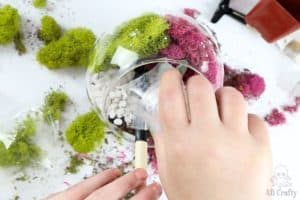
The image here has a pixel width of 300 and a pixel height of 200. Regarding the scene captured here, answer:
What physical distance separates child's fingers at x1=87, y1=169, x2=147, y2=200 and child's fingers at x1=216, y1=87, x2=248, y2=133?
0.51 ft

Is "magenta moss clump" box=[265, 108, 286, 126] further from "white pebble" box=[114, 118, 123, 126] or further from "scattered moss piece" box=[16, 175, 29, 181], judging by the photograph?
"scattered moss piece" box=[16, 175, 29, 181]

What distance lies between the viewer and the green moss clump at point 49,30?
778 mm

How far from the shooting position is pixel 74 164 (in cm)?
78

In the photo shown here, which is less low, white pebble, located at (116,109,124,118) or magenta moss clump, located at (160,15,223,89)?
magenta moss clump, located at (160,15,223,89)

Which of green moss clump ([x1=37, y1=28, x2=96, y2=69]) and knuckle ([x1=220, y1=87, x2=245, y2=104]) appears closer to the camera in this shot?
knuckle ([x1=220, y1=87, x2=245, y2=104])

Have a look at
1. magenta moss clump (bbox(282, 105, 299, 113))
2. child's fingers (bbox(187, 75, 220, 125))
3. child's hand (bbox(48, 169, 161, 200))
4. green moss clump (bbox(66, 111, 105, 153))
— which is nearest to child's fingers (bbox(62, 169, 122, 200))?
child's hand (bbox(48, 169, 161, 200))

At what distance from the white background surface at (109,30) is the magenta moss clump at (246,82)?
0.02m

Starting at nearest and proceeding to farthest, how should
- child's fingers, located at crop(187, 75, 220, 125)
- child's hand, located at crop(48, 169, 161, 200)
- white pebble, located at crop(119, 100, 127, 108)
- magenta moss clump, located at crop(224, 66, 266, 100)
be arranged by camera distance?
child's fingers, located at crop(187, 75, 220, 125) → child's hand, located at crop(48, 169, 161, 200) → white pebble, located at crop(119, 100, 127, 108) → magenta moss clump, located at crop(224, 66, 266, 100)

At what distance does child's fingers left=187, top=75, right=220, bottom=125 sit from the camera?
1.54ft

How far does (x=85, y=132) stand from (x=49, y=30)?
6.7 inches

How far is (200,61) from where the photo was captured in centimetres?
68

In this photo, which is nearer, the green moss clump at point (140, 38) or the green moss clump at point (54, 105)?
the green moss clump at point (140, 38)

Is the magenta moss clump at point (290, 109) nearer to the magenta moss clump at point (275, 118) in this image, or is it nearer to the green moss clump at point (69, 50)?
the magenta moss clump at point (275, 118)

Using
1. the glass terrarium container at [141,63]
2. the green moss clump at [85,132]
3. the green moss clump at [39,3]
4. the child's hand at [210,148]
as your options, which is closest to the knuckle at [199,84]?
the child's hand at [210,148]
